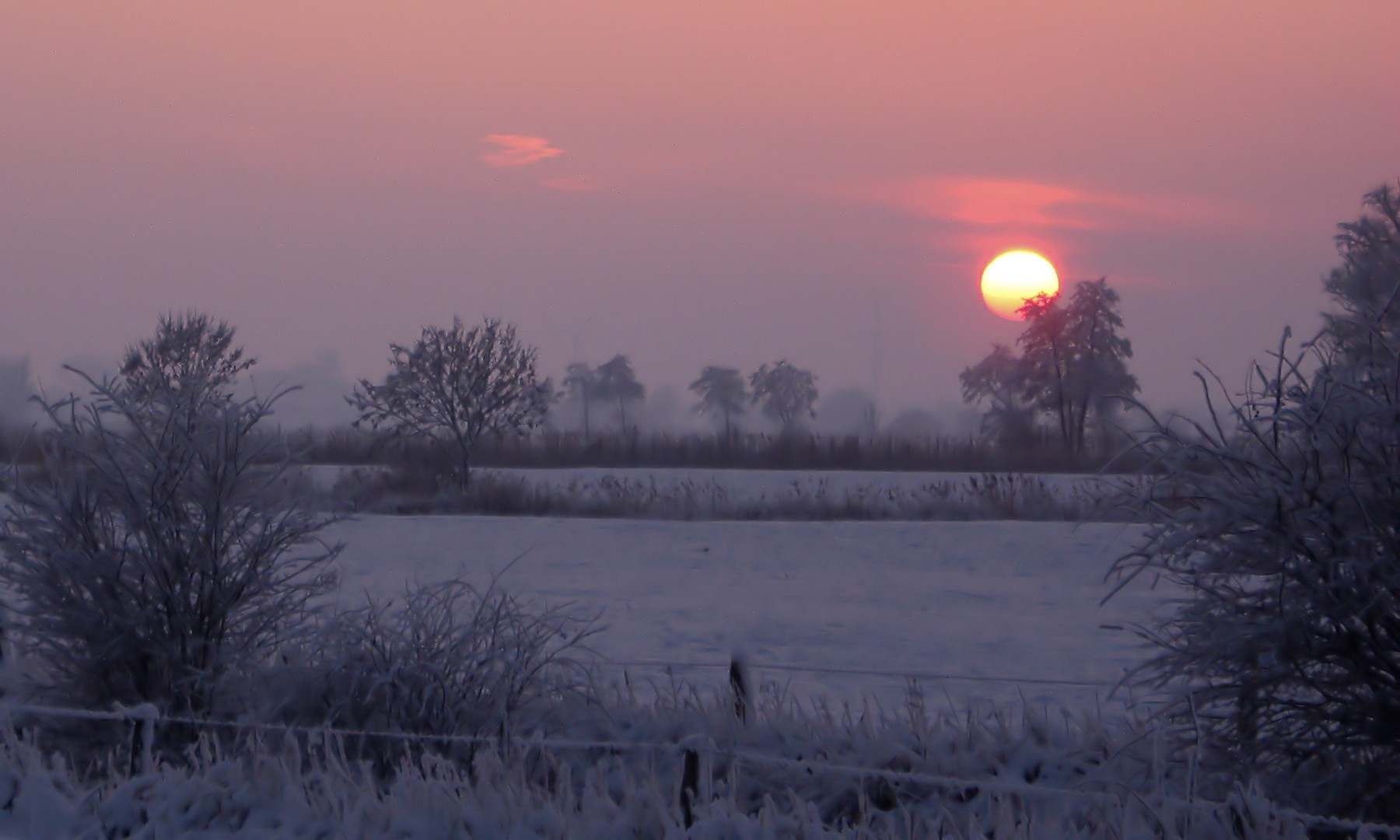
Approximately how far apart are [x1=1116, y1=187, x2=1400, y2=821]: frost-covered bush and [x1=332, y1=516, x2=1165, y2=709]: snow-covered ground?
3.05 metres

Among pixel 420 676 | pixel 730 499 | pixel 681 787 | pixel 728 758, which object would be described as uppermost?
pixel 730 499

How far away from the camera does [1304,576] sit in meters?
4.84

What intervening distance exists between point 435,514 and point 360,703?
17.7 metres

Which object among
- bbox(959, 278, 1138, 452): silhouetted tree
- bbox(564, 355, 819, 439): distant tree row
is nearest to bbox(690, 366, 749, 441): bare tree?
bbox(564, 355, 819, 439): distant tree row

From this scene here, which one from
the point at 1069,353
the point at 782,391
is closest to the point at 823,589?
the point at 1069,353

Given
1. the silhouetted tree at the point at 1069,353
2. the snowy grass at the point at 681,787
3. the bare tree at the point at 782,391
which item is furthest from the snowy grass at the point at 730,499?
the bare tree at the point at 782,391

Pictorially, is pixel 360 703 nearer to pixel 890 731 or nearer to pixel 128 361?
pixel 890 731

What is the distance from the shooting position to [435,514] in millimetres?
24297

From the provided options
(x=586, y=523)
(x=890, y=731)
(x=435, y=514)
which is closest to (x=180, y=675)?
(x=890, y=731)

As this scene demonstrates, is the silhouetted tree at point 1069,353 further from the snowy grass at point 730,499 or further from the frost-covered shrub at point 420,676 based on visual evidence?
the frost-covered shrub at point 420,676

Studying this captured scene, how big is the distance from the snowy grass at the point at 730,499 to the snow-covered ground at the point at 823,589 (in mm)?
1970

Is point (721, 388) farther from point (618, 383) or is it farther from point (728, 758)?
point (728, 758)

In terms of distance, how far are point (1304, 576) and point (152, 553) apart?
6197mm

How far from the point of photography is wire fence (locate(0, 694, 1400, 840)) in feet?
14.8
